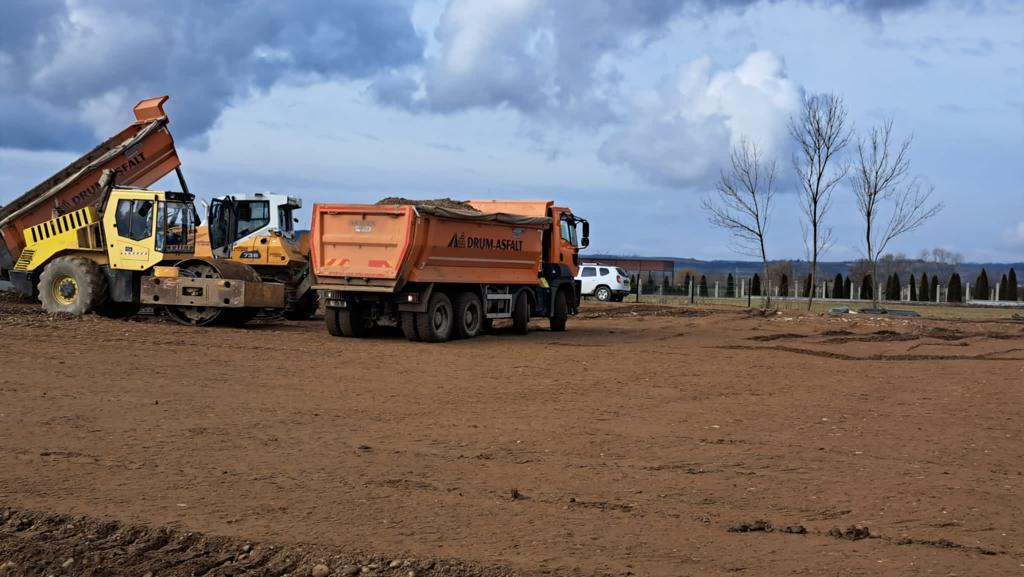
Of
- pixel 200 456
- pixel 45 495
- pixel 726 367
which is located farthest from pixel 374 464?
pixel 726 367

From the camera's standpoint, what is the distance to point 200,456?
9.82 metres

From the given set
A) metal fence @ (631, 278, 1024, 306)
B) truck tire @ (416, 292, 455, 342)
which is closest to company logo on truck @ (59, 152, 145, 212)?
truck tire @ (416, 292, 455, 342)

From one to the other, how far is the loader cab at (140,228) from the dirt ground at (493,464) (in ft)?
15.1

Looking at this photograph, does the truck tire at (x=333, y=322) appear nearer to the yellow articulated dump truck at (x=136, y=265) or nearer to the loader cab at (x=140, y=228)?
the yellow articulated dump truck at (x=136, y=265)

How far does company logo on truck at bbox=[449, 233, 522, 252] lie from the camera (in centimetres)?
2165

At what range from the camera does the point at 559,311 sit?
26.3 meters

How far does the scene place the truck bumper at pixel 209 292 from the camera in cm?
2248

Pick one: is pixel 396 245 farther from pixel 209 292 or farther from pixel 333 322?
pixel 209 292

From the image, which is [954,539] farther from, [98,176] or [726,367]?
[98,176]

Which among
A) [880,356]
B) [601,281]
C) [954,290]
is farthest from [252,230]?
[954,290]

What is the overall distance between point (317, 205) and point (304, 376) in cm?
608

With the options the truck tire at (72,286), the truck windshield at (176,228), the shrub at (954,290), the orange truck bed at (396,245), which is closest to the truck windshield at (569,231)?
the orange truck bed at (396,245)

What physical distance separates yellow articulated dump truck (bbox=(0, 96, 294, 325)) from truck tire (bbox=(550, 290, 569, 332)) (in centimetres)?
645

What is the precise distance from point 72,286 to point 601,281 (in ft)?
90.8
